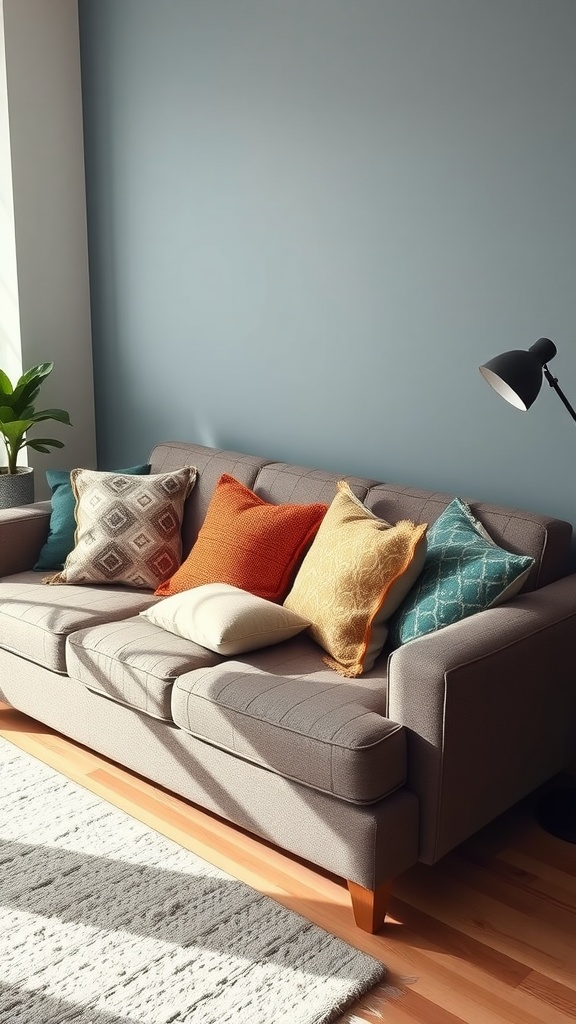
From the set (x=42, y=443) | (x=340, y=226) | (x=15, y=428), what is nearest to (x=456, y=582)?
(x=340, y=226)

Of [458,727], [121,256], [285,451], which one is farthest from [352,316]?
[458,727]

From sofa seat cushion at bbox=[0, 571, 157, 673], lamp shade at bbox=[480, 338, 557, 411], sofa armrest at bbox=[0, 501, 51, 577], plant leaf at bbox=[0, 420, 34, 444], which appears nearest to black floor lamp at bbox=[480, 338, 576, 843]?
lamp shade at bbox=[480, 338, 557, 411]

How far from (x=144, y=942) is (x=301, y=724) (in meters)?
0.57

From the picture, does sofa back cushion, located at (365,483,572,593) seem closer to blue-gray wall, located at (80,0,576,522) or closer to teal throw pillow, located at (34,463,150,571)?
blue-gray wall, located at (80,0,576,522)

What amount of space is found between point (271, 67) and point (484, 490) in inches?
64.4

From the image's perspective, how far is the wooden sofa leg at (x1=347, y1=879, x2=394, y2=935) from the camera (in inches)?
84.6

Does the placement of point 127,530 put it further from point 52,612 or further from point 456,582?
point 456,582

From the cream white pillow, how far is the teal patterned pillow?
0.30 meters

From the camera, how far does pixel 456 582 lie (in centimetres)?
249

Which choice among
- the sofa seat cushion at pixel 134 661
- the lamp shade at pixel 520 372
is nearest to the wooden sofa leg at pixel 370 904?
the sofa seat cushion at pixel 134 661

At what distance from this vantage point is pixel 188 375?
13.0 feet

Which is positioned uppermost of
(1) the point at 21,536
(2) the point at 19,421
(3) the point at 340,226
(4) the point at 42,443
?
(3) the point at 340,226

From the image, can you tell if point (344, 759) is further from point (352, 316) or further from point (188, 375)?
point (188, 375)

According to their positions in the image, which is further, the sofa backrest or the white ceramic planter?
the white ceramic planter
